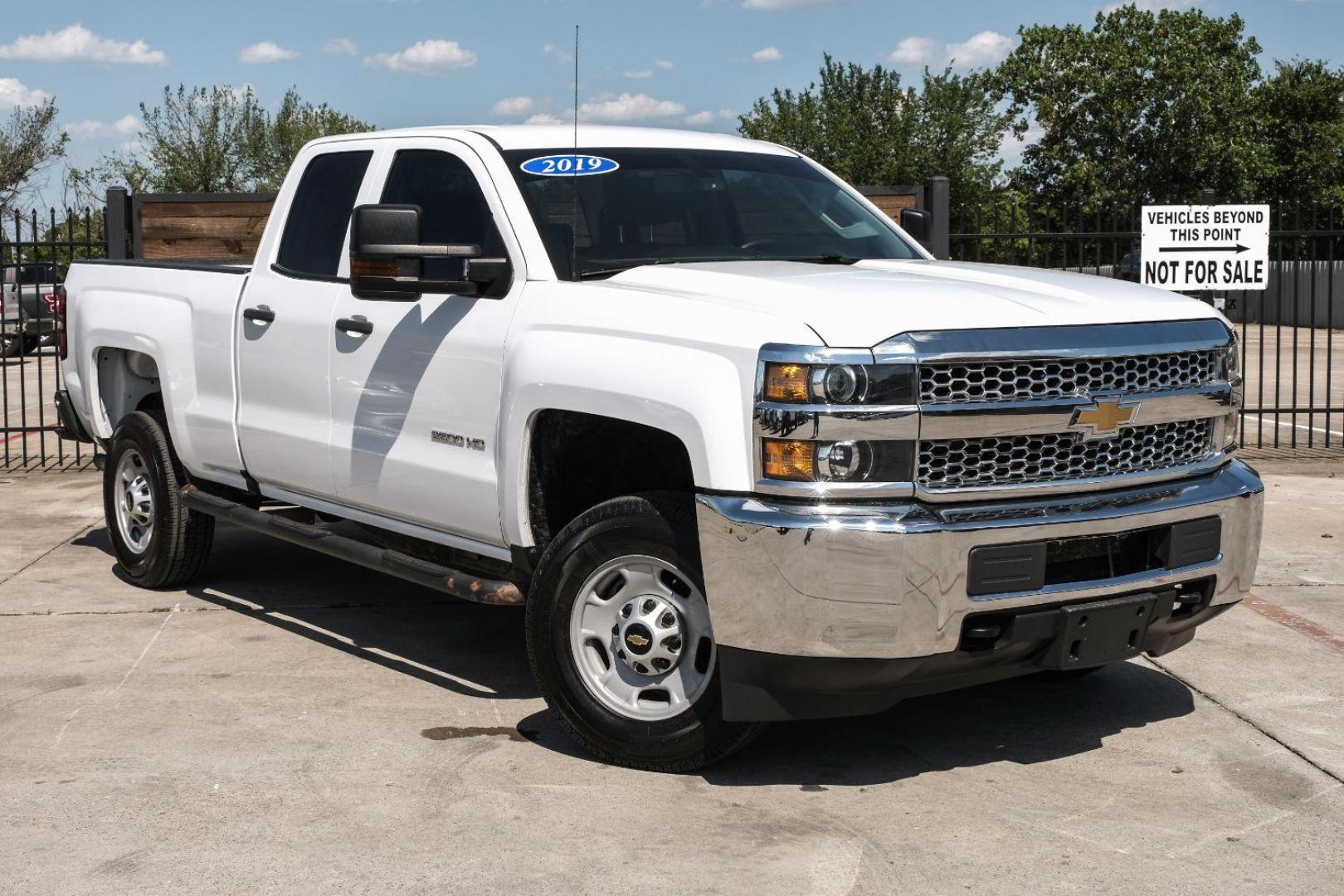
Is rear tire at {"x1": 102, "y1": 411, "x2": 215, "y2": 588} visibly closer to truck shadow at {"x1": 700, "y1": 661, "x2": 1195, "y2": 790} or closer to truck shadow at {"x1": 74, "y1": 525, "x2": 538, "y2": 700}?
truck shadow at {"x1": 74, "y1": 525, "x2": 538, "y2": 700}

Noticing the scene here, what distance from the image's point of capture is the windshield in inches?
222

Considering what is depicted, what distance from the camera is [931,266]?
571 cm

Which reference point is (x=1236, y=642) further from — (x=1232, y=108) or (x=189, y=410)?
(x=1232, y=108)

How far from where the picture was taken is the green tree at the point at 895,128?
6278 cm

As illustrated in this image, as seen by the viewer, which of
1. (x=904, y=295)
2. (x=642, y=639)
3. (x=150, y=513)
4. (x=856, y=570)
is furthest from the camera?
(x=150, y=513)

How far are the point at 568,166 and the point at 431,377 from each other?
0.93 meters

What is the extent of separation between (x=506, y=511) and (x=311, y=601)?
2.57 meters

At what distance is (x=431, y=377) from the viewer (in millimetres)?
5691

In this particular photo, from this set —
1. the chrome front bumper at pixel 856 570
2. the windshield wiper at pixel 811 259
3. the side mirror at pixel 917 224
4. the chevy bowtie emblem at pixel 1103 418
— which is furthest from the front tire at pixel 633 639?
the side mirror at pixel 917 224

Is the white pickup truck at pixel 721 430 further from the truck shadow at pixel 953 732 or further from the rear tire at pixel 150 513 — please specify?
the rear tire at pixel 150 513

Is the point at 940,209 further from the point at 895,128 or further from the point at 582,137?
the point at 895,128

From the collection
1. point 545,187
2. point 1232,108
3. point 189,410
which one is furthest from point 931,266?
point 1232,108

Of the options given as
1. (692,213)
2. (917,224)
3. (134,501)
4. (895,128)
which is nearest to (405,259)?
(692,213)

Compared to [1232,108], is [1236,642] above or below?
below
